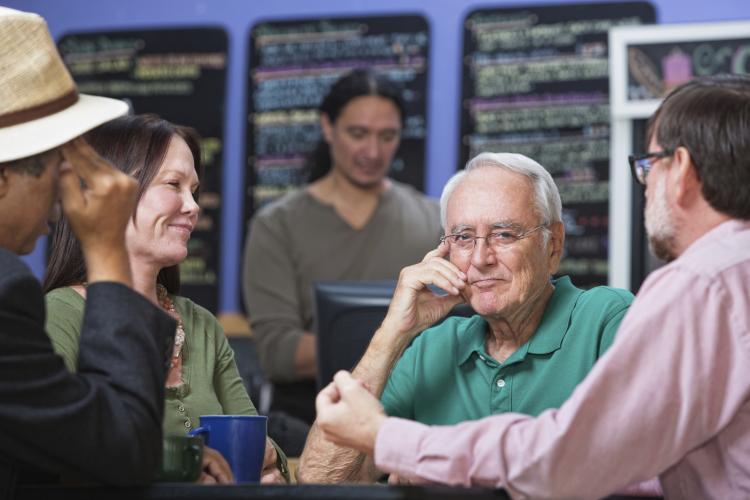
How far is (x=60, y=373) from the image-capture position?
1393mm

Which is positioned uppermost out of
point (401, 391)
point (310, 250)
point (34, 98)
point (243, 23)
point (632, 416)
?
point (243, 23)

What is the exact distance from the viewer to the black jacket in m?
1.38

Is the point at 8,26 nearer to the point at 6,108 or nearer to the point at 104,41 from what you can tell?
the point at 6,108

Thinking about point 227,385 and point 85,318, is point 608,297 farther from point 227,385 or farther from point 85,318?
point 85,318

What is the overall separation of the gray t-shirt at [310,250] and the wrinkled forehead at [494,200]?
189 cm

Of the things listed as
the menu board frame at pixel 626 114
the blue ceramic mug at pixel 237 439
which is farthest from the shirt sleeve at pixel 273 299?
the blue ceramic mug at pixel 237 439

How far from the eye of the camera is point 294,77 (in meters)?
5.34

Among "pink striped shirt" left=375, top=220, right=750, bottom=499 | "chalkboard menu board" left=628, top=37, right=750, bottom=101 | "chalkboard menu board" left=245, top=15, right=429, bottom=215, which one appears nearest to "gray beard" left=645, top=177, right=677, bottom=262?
"pink striped shirt" left=375, top=220, right=750, bottom=499

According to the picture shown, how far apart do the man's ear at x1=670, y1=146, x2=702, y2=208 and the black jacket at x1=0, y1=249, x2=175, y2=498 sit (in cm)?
77

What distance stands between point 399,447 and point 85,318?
45cm

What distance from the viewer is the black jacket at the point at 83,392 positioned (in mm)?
1380

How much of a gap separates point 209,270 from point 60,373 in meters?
3.92

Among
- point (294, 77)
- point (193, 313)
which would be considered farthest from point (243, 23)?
point (193, 313)

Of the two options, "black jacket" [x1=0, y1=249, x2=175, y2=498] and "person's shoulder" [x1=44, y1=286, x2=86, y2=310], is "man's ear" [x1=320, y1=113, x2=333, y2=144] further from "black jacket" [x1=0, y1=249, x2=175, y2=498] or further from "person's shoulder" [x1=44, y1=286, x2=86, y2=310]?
"black jacket" [x1=0, y1=249, x2=175, y2=498]
